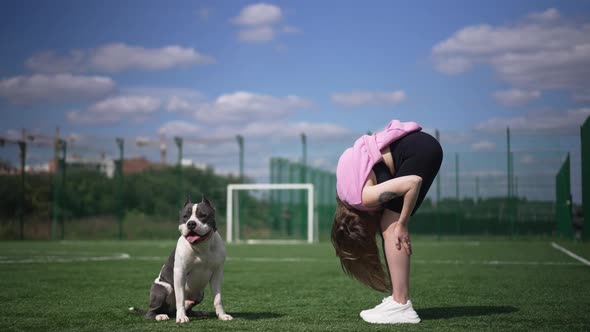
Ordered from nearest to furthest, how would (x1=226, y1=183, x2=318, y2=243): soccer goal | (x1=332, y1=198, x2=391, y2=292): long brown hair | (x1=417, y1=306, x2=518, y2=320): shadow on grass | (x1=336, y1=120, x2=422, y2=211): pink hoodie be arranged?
(x1=336, y1=120, x2=422, y2=211): pink hoodie, (x1=332, y1=198, x2=391, y2=292): long brown hair, (x1=417, y1=306, x2=518, y2=320): shadow on grass, (x1=226, y1=183, x2=318, y2=243): soccer goal

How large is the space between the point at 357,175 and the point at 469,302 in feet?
6.33

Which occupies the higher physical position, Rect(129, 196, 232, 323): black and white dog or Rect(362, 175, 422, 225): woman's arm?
Rect(362, 175, 422, 225): woman's arm

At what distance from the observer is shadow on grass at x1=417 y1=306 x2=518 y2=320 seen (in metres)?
4.77

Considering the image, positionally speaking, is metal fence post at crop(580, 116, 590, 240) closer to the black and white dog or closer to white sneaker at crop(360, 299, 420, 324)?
white sneaker at crop(360, 299, 420, 324)

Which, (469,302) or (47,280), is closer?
(469,302)

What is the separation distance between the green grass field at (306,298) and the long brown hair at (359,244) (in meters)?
0.33

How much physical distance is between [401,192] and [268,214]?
20503 mm

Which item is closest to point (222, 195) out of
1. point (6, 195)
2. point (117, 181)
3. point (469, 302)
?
point (117, 181)

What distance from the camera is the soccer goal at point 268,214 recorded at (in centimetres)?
2398

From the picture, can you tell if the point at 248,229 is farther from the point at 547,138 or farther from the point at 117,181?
the point at 547,138

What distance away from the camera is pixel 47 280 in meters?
7.84

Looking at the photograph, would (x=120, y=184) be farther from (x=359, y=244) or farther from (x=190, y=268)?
(x=359, y=244)

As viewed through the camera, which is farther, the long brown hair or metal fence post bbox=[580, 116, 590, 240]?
metal fence post bbox=[580, 116, 590, 240]

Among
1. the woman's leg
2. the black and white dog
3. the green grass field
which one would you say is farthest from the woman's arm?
the black and white dog
